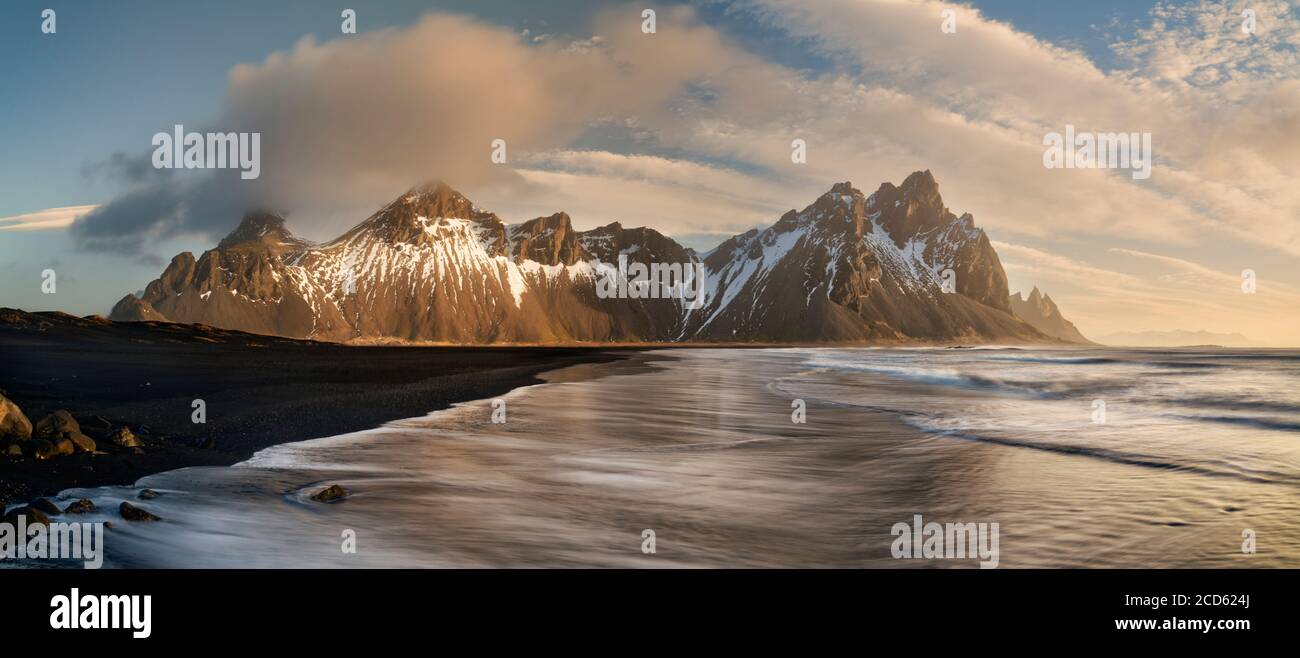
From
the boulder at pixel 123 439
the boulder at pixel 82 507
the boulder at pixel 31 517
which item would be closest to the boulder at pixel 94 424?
the boulder at pixel 123 439

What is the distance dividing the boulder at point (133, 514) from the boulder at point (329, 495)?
262cm

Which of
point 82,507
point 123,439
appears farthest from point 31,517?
point 123,439

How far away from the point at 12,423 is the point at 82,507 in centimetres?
685

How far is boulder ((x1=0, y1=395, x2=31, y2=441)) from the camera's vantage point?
1534 centimetres

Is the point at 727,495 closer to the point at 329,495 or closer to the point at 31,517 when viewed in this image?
the point at 329,495

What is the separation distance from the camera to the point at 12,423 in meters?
15.5

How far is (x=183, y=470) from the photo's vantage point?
1553 centimetres

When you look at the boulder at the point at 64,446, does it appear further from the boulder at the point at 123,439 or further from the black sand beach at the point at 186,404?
the boulder at the point at 123,439

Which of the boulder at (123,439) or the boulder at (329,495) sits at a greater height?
the boulder at (123,439)

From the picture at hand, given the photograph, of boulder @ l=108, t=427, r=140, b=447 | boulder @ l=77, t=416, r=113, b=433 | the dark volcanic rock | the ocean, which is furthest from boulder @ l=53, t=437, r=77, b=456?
boulder @ l=77, t=416, r=113, b=433

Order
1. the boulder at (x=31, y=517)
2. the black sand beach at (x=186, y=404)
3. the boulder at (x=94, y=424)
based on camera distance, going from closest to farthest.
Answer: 1. the boulder at (x=31, y=517)
2. the black sand beach at (x=186, y=404)
3. the boulder at (x=94, y=424)

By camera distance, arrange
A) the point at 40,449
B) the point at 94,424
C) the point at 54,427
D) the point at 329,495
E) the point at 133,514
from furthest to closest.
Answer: the point at 94,424
the point at 54,427
the point at 40,449
the point at 329,495
the point at 133,514

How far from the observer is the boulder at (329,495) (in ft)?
43.6

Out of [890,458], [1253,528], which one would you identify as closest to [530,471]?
[890,458]
